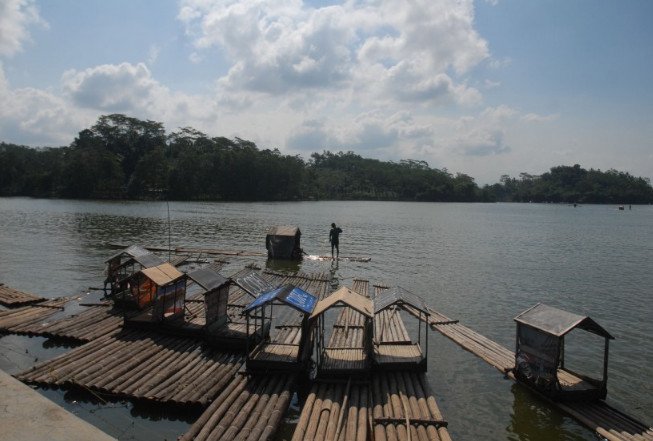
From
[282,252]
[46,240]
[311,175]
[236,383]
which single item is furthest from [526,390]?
[311,175]

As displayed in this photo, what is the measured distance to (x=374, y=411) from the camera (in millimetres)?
12273

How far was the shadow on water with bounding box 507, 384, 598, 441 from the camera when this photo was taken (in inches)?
493

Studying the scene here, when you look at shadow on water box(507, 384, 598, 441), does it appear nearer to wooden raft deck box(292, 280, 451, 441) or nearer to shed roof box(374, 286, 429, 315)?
wooden raft deck box(292, 280, 451, 441)

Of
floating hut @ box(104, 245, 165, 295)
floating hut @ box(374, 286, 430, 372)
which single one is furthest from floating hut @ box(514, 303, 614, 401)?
floating hut @ box(104, 245, 165, 295)

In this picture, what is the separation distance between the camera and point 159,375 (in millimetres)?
14102

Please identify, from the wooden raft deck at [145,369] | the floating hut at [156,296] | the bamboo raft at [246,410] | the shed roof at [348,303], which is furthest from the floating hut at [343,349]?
the floating hut at [156,296]

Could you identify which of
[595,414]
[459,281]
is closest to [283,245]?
[459,281]

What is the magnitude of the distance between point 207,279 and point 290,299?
444cm

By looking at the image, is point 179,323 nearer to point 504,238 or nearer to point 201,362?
point 201,362

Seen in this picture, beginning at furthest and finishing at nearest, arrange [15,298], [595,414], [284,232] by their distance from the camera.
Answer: [284,232]
[15,298]
[595,414]

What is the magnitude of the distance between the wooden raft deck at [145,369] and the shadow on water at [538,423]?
8.34 meters

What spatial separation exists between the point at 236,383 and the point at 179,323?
5.11m

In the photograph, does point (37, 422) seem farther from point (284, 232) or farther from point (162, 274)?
point (284, 232)

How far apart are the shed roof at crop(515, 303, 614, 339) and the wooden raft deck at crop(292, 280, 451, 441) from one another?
3865 millimetres
